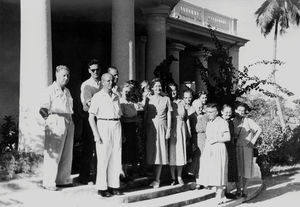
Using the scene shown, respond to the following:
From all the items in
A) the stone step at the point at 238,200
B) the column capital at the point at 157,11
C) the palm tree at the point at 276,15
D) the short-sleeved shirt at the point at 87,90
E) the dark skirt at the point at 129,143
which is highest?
the palm tree at the point at 276,15

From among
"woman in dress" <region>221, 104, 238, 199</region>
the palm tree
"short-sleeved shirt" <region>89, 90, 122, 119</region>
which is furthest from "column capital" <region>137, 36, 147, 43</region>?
the palm tree

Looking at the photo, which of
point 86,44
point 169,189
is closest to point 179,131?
point 169,189

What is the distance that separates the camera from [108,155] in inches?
278

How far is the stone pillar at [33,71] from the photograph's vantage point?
26.7 feet

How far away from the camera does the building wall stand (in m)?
12.9

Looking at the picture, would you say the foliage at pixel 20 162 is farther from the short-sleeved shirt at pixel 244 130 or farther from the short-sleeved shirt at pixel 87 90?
the short-sleeved shirt at pixel 244 130

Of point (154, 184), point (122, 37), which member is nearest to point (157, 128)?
point (154, 184)

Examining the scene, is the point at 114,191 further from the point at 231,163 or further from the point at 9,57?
the point at 9,57

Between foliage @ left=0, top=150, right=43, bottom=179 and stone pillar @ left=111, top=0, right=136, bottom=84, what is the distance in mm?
3794

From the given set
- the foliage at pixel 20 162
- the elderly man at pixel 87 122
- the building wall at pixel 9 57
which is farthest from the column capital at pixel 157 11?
the foliage at pixel 20 162

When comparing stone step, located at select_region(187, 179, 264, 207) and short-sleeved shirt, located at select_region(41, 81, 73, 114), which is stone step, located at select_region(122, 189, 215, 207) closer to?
stone step, located at select_region(187, 179, 264, 207)

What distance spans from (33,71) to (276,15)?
20790 millimetres

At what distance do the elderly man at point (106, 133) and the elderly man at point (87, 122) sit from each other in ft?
1.38

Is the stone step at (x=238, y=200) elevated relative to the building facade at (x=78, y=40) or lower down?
lower down
